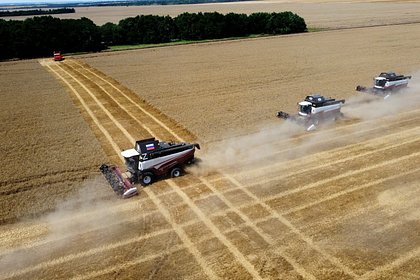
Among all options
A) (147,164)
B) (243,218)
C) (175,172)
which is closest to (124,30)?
(175,172)

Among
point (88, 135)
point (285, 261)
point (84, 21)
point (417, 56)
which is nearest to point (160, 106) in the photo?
point (88, 135)

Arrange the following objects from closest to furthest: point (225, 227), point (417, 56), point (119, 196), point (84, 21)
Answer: point (225, 227) < point (119, 196) < point (417, 56) < point (84, 21)

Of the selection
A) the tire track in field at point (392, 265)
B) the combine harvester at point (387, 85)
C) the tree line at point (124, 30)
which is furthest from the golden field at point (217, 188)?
the tree line at point (124, 30)

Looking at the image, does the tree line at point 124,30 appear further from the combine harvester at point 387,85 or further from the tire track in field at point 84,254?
the tire track in field at point 84,254

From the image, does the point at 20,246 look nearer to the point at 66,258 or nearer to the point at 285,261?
the point at 66,258

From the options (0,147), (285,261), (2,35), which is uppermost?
(2,35)

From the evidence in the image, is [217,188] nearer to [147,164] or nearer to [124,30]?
[147,164]

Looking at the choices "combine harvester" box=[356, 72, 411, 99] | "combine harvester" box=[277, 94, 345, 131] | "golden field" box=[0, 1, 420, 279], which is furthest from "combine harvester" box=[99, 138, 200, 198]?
"combine harvester" box=[356, 72, 411, 99]
